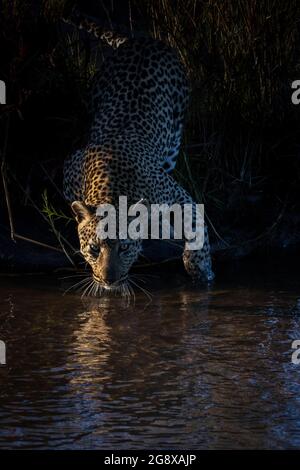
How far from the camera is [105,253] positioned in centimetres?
689

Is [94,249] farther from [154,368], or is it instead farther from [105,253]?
[154,368]

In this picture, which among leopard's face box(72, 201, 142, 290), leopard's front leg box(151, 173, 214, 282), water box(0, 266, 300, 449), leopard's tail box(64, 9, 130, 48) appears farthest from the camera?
leopard's tail box(64, 9, 130, 48)

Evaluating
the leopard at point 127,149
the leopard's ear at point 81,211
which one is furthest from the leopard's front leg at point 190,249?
the leopard's ear at point 81,211

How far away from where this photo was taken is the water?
15.2 feet

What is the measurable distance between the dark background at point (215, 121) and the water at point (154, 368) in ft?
2.69

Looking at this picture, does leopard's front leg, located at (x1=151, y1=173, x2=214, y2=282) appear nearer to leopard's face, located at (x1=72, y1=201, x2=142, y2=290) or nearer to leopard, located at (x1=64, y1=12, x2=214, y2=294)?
leopard, located at (x1=64, y1=12, x2=214, y2=294)

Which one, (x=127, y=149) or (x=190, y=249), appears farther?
(x=127, y=149)

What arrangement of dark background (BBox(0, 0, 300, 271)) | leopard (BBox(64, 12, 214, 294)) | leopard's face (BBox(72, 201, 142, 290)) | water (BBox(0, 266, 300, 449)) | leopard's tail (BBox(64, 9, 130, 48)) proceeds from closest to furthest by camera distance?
water (BBox(0, 266, 300, 449)), leopard's face (BBox(72, 201, 142, 290)), leopard (BBox(64, 12, 214, 294)), dark background (BBox(0, 0, 300, 271)), leopard's tail (BBox(64, 9, 130, 48))

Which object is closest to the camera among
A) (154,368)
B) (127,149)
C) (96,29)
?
(154,368)

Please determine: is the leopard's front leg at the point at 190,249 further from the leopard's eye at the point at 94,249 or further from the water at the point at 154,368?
the leopard's eye at the point at 94,249

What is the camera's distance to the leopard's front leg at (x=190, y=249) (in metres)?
7.44

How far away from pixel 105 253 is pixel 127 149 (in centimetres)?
104

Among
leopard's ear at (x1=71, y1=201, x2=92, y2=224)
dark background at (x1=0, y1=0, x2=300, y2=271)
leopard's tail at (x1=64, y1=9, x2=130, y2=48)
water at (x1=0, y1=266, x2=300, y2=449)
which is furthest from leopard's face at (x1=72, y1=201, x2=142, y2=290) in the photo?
leopard's tail at (x1=64, y1=9, x2=130, y2=48)

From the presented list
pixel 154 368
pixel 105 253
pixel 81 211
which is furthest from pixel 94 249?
pixel 154 368
